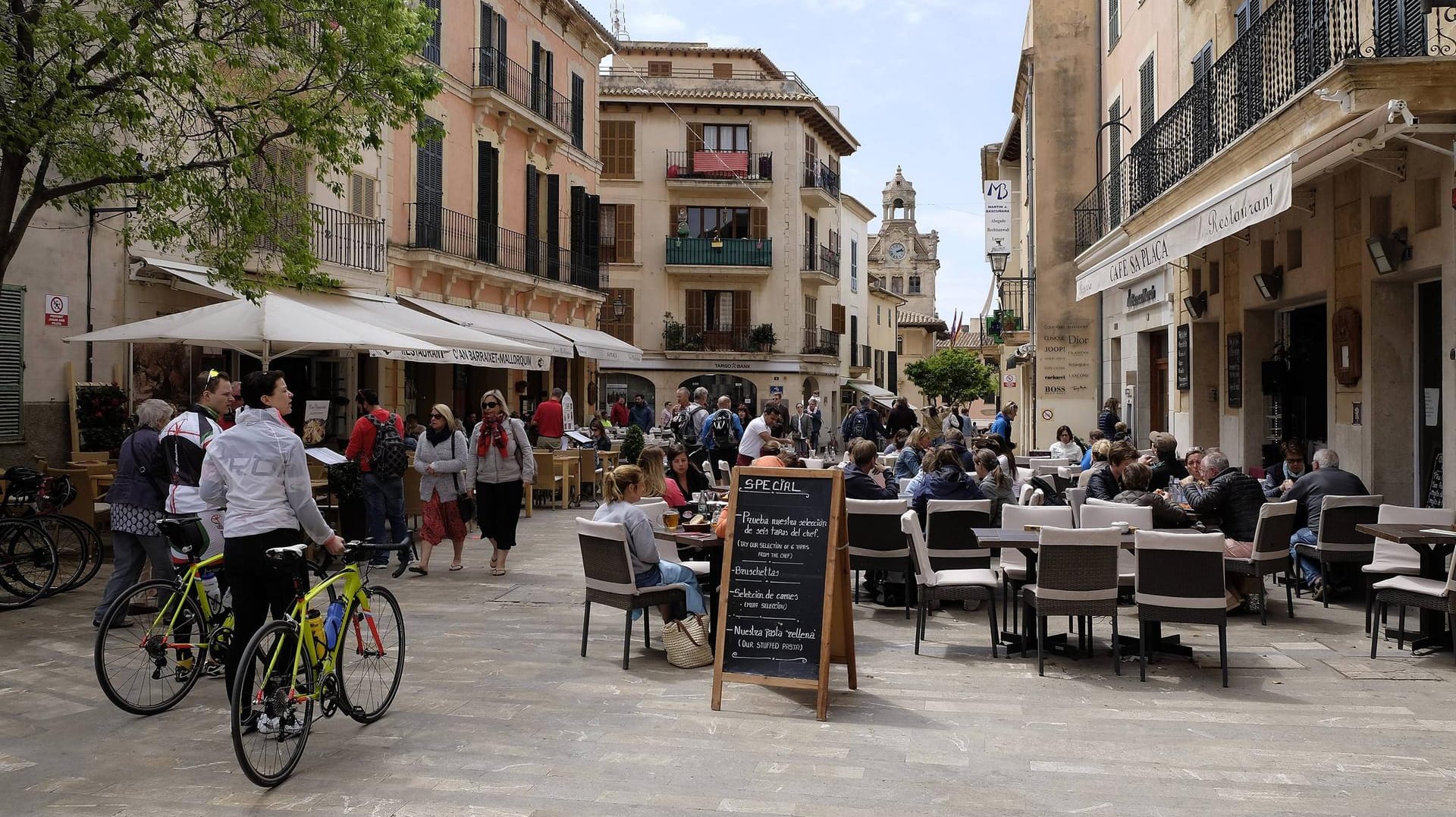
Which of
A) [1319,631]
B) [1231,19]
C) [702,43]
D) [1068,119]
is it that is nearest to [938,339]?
[702,43]

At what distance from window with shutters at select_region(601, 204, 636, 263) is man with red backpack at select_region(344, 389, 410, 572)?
1218 inches

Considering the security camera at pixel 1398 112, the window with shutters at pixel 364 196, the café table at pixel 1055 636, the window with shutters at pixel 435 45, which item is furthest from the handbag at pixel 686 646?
the window with shutters at pixel 435 45

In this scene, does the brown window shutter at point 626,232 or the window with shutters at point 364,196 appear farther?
the brown window shutter at point 626,232

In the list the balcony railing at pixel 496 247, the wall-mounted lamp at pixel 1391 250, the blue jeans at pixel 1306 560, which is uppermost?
the balcony railing at pixel 496 247

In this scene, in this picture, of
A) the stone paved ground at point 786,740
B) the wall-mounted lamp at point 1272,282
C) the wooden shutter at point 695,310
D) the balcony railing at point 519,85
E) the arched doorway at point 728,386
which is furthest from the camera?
the wooden shutter at point 695,310

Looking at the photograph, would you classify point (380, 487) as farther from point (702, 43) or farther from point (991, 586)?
point (702, 43)

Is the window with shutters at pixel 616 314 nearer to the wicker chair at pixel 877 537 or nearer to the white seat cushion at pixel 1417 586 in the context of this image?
the wicker chair at pixel 877 537

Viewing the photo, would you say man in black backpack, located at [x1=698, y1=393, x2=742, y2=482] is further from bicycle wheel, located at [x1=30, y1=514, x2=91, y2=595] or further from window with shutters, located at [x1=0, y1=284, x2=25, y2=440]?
window with shutters, located at [x1=0, y1=284, x2=25, y2=440]

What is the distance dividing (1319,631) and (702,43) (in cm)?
4132

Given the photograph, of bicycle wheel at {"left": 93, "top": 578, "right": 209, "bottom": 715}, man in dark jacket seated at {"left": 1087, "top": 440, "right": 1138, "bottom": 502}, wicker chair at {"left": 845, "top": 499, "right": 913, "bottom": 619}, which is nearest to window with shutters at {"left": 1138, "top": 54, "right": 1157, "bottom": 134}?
man in dark jacket seated at {"left": 1087, "top": 440, "right": 1138, "bottom": 502}

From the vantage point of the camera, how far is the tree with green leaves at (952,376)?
232 feet

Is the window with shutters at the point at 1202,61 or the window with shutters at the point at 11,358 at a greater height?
the window with shutters at the point at 1202,61

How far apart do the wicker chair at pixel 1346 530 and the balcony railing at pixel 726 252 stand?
110 feet

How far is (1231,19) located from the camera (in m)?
15.1
